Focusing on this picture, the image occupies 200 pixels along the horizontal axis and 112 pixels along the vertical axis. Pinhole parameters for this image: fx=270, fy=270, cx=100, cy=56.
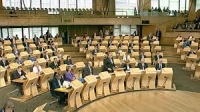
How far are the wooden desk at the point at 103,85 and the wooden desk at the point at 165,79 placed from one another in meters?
2.28

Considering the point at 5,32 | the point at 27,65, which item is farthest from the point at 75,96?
the point at 5,32

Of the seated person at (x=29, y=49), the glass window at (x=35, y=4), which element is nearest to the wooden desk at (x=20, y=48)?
the seated person at (x=29, y=49)

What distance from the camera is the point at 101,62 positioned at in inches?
586

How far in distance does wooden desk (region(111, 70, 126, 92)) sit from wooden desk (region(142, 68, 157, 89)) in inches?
37.6

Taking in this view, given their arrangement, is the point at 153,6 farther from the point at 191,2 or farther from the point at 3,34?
the point at 3,34

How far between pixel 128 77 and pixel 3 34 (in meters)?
12.3

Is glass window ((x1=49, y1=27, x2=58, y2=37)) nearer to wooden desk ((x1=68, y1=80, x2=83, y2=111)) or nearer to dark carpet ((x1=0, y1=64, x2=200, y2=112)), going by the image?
dark carpet ((x1=0, y1=64, x2=200, y2=112))

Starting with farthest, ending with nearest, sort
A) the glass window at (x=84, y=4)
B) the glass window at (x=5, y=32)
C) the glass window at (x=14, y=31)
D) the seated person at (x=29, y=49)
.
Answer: the glass window at (x=84, y=4), the glass window at (x=14, y=31), the glass window at (x=5, y=32), the seated person at (x=29, y=49)

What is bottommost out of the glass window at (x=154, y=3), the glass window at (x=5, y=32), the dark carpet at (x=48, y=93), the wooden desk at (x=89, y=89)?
the dark carpet at (x=48, y=93)

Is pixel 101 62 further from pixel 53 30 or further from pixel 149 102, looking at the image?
pixel 53 30

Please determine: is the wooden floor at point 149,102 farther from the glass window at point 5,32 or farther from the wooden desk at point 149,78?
the glass window at point 5,32

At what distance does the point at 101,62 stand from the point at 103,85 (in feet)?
16.4

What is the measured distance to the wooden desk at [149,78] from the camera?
1068 cm

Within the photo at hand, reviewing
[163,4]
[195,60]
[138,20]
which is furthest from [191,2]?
[195,60]
